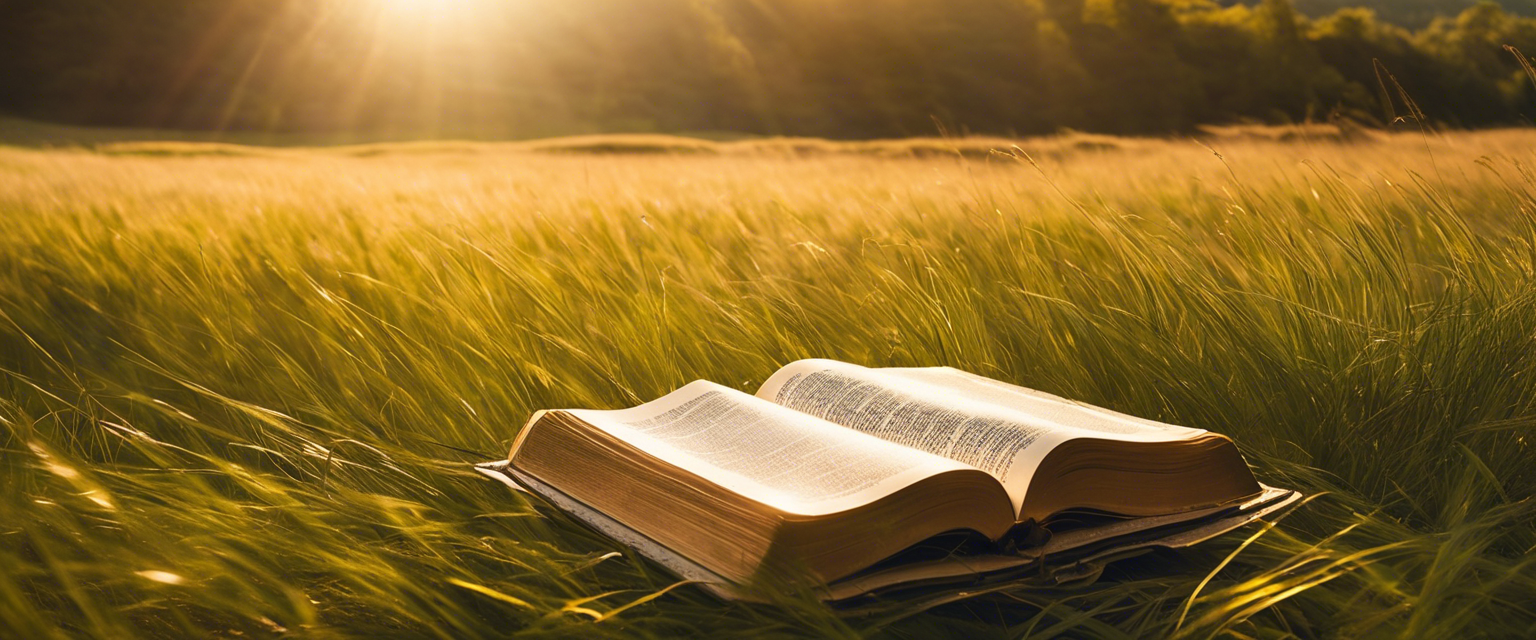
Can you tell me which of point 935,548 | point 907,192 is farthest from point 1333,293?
point 907,192

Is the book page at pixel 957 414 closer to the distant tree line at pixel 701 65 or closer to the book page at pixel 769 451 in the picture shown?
the book page at pixel 769 451

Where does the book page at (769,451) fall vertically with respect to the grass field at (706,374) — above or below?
above

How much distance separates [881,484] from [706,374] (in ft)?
2.46

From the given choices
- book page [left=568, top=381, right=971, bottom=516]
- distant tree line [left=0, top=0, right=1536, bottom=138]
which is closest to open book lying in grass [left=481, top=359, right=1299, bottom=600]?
book page [left=568, top=381, right=971, bottom=516]

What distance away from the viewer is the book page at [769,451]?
760mm

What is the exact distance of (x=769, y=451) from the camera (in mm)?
877

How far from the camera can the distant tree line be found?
49.3 feet

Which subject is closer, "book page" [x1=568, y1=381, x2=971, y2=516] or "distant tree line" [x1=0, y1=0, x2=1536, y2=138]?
"book page" [x1=568, y1=381, x2=971, y2=516]

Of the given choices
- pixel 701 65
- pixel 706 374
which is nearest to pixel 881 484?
pixel 706 374

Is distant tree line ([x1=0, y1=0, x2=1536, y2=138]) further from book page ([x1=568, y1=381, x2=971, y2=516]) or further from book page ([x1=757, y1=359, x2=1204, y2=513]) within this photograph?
book page ([x1=568, y1=381, x2=971, y2=516])

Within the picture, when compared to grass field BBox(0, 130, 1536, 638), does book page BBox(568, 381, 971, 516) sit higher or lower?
higher

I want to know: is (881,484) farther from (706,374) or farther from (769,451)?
(706,374)

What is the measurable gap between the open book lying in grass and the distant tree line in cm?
1499

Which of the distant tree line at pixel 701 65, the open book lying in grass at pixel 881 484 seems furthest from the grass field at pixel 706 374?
the distant tree line at pixel 701 65
